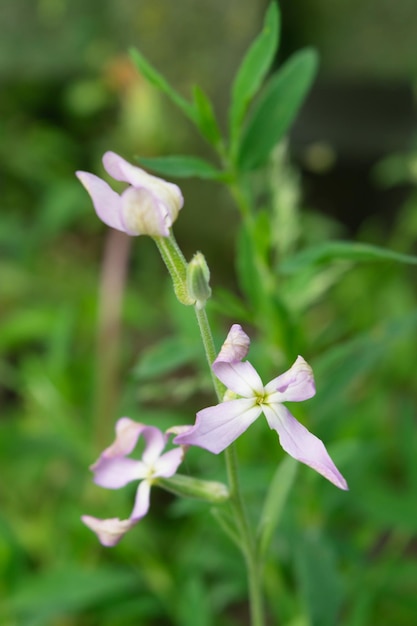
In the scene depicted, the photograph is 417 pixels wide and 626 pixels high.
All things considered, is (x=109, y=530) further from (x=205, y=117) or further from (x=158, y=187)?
(x=205, y=117)

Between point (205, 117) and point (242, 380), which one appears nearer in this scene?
point (242, 380)

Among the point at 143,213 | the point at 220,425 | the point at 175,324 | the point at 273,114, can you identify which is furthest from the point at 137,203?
the point at 175,324

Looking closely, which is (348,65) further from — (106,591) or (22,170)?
(106,591)

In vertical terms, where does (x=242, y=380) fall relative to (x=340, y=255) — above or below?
below

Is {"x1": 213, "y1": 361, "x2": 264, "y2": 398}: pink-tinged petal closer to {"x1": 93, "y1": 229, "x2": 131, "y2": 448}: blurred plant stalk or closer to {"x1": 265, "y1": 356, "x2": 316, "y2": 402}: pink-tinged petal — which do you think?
{"x1": 265, "y1": 356, "x2": 316, "y2": 402}: pink-tinged petal

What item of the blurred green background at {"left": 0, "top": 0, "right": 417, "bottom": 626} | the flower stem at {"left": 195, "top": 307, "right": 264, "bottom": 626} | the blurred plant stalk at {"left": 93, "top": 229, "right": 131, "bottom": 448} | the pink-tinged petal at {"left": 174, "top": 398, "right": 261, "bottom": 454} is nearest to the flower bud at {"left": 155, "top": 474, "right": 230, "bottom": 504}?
the flower stem at {"left": 195, "top": 307, "right": 264, "bottom": 626}

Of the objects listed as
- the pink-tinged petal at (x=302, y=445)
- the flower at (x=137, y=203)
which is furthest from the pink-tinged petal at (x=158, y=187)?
the pink-tinged petal at (x=302, y=445)

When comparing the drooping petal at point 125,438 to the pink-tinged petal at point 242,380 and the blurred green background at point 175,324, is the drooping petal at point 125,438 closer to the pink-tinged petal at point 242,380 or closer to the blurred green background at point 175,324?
the pink-tinged petal at point 242,380
